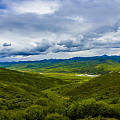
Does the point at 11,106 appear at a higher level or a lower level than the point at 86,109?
lower

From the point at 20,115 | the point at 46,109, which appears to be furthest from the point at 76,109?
the point at 20,115

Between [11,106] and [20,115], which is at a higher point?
[20,115]

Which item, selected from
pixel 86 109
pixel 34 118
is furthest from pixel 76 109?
pixel 34 118

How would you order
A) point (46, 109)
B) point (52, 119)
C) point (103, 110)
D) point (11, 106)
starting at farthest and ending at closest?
point (11, 106) < point (46, 109) < point (103, 110) < point (52, 119)

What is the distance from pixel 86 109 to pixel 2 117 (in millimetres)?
17687

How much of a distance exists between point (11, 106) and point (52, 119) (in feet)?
94.1

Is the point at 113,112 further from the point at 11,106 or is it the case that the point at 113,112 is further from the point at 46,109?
the point at 11,106

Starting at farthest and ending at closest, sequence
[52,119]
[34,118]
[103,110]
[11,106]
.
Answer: [11,106] → [103,110] → [34,118] → [52,119]

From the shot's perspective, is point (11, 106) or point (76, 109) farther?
point (11, 106)

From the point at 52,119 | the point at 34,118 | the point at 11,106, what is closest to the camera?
the point at 52,119

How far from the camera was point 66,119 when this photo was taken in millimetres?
23906

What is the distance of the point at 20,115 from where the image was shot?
25.8 metres

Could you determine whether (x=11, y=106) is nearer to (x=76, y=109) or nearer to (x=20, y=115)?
(x=20, y=115)

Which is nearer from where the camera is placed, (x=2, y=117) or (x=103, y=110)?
(x=2, y=117)
